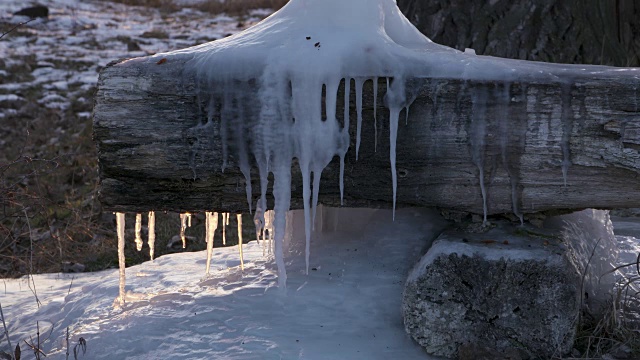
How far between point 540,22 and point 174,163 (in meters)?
3.91

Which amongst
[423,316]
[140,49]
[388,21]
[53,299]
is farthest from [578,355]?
[140,49]

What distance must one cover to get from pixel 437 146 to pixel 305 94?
1.98ft

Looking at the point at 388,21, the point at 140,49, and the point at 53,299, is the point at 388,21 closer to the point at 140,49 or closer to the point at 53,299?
the point at 53,299

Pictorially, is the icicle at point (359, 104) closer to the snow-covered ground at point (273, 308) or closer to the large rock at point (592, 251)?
the snow-covered ground at point (273, 308)

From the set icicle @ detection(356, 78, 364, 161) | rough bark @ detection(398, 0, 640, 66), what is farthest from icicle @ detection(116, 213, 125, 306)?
rough bark @ detection(398, 0, 640, 66)

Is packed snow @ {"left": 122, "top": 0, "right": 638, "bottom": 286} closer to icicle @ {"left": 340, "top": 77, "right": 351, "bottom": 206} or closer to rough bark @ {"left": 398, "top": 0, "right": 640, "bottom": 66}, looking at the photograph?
icicle @ {"left": 340, "top": 77, "right": 351, "bottom": 206}

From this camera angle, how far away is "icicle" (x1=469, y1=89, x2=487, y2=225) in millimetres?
2973

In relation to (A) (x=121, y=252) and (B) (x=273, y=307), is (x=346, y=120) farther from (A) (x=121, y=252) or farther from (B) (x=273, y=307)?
(A) (x=121, y=252)

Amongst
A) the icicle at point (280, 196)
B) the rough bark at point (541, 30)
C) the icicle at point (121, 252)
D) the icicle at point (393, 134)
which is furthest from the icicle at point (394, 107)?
the rough bark at point (541, 30)

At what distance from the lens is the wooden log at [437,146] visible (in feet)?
9.58

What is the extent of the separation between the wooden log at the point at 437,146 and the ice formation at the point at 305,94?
0.03m

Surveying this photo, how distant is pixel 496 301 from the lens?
2918mm

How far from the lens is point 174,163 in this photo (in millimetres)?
3072

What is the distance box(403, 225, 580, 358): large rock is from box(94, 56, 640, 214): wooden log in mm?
305
